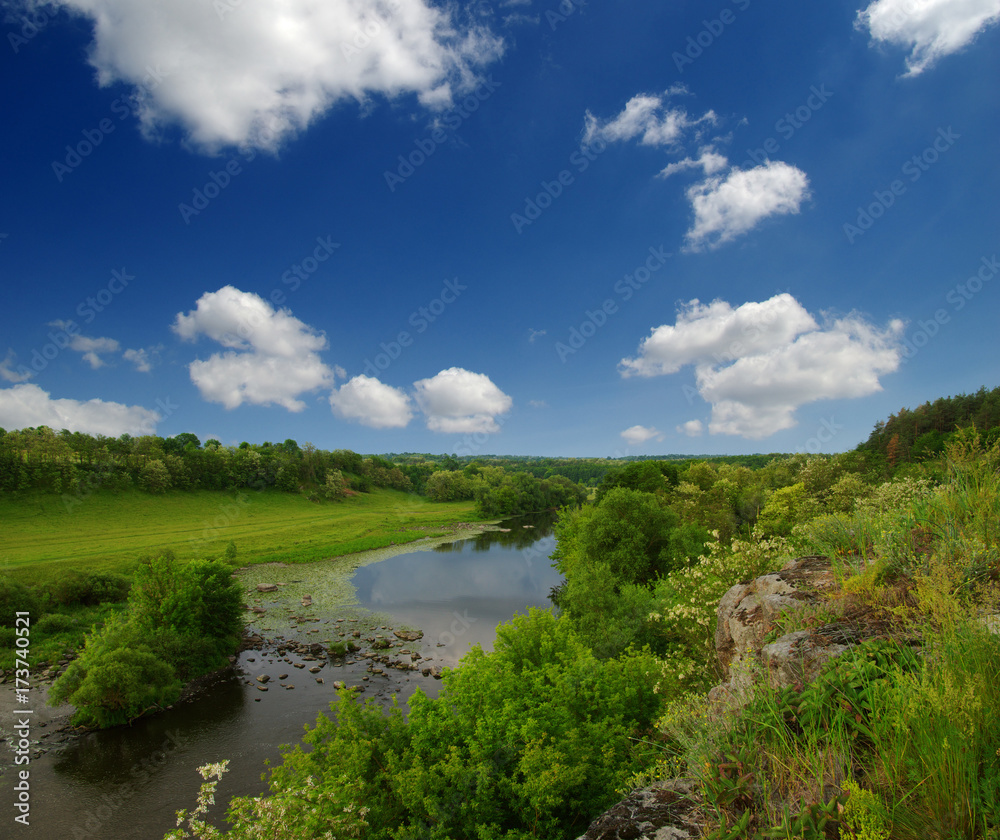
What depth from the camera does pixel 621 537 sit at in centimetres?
2911

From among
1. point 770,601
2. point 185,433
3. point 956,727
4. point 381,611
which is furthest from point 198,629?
point 185,433

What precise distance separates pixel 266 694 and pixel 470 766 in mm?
18490

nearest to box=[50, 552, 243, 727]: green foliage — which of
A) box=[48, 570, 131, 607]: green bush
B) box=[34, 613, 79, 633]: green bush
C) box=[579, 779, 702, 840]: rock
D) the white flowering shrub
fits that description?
box=[34, 613, 79, 633]: green bush

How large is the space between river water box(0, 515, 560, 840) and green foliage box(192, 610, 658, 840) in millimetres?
9151

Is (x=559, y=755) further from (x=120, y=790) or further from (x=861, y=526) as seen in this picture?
(x=120, y=790)

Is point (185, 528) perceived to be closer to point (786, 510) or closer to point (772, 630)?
point (786, 510)

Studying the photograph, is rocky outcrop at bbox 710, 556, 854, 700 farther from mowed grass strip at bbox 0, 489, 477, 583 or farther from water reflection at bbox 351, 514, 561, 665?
mowed grass strip at bbox 0, 489, 477, 583

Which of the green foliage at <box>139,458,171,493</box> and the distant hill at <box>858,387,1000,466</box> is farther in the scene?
the green foliage at <box>139,458,171,493</box>

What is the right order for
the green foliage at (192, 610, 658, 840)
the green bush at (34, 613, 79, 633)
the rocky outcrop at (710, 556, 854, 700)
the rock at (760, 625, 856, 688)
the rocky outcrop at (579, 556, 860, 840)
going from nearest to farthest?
1. the rocky outcrop at (579, 556, 860, 840)
2. the rock at (760, 625, 856, 688)
3. the rocky outcrop at (710, 556, 854, 700)
4. the green foliage at (192, 610, 658, 840)
5. the green bush at (34, 613, 79, 633)

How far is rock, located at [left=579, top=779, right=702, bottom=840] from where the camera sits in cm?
404

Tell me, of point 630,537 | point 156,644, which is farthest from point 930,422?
point 156,644

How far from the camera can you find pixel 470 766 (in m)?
9.35

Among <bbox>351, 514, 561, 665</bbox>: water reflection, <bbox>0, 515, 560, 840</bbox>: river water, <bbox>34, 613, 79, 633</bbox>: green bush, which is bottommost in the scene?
<bbox>351, 514, 561, 665</bbox>: water reflection

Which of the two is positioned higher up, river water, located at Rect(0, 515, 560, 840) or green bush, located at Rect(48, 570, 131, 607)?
green bush, located at Rect(48, 570, 131, 607)
